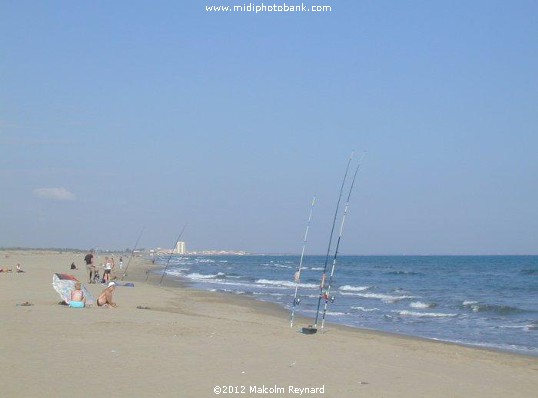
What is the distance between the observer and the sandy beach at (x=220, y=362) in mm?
7234

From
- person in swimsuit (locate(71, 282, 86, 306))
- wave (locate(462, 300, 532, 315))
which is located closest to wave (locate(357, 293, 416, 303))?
wave (locate(462, 300, 532, 315))

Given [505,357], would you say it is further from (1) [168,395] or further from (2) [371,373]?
(1) [168,395]

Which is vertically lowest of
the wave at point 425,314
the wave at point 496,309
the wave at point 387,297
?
the wave at point 387,297

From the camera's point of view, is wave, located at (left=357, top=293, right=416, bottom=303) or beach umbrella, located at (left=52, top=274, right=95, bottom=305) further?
wave, located at (left=357, top=293, right=416, bottom=303)

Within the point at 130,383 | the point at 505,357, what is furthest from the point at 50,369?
the point at 505,357

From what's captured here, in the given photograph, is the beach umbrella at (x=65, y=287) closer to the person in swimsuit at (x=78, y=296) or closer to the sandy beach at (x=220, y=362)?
the person in swimsuit at (x=78, y=296)

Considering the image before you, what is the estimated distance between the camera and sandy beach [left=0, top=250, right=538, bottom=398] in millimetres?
7234

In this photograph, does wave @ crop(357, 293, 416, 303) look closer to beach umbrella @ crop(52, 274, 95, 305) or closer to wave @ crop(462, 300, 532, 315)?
wave @ crop(462, 300, 532, 315)

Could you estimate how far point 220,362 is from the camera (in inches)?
342

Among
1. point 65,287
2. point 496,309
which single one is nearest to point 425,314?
point 496,309

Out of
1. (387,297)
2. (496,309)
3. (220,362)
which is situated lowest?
(387,297)

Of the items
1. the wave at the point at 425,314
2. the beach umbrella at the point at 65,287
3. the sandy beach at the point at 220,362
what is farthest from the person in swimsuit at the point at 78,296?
the wave at the point at 425,314

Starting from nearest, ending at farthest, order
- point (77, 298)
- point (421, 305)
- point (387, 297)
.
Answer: point (77, 298), point (421, 305), point (387, 297)

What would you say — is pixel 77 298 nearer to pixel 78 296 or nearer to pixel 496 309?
pixel 78 296
